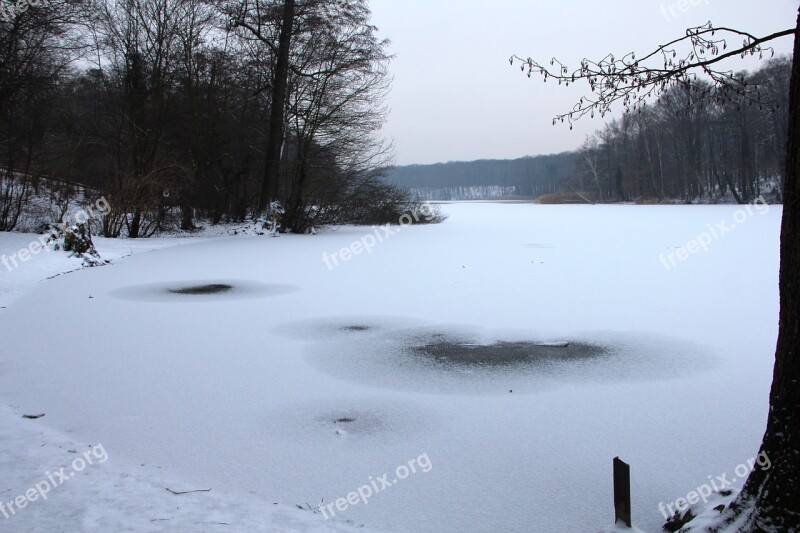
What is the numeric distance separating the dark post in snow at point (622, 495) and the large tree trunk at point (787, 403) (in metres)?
0.42

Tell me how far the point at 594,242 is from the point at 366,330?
40.3 ft

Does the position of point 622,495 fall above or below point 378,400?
above

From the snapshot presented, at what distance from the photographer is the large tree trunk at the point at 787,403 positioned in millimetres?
2279

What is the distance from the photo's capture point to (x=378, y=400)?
4.45 m

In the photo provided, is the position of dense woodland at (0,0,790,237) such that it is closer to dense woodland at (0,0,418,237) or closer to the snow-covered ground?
dense woodland at (0,0,418,237)

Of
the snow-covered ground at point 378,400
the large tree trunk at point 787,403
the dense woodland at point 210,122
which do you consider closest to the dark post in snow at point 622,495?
the snow-covered ground at point 378,400

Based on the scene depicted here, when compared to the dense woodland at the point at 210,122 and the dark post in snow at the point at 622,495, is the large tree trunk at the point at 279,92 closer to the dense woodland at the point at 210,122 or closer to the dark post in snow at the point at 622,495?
the dense woodland at the point at 210,122

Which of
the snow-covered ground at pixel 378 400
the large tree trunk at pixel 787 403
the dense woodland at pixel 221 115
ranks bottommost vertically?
→ the snow-covered ground at pixel 378 400

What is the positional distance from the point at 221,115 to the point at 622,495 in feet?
69.6

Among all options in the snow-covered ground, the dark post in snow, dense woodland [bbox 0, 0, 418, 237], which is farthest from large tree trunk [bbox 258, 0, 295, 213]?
the dark post in snow

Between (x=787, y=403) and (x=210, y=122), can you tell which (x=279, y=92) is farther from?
(x=787, y=403)

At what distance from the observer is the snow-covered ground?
9.60 feet

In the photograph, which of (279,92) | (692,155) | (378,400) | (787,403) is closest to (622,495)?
(787,403)

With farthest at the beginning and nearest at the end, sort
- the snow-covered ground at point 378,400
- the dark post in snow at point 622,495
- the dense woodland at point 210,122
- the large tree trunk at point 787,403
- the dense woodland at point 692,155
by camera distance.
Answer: the dense woodland at point 692,155
the dense woodland at point 210,122
the snow-covered ground at point 378,400
the dark post in snow at point 622,495
the large tree trunk at point 787,403
